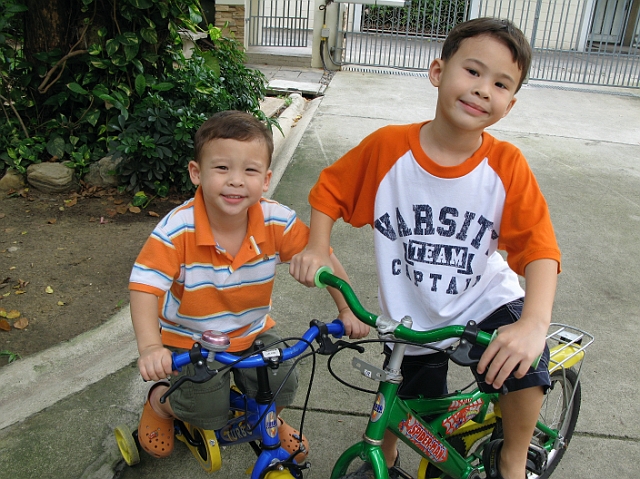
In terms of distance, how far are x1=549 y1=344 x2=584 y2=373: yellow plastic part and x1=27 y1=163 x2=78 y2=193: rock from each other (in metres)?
3.57

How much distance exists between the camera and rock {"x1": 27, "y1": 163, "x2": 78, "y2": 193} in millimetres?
4457

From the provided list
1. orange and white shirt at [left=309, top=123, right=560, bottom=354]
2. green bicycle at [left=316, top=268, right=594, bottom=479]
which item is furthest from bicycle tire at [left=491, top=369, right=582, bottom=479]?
orange and white shirt at [left=309, top=123, right=560, bottom=354]

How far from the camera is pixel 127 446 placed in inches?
91.1

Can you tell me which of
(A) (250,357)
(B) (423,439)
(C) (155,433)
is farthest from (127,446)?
(B) (423,439)

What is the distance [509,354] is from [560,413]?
4.20 feet

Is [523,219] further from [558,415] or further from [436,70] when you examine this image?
[558,415]

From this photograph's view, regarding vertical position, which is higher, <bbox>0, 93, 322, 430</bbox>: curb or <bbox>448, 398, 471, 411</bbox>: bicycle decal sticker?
<bbox>448, 398, 471, 411</bbox>: bicycle decal sticker

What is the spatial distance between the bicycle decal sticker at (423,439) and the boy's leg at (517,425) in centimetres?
20

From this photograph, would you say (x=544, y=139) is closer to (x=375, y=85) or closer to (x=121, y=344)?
(x=375, y=85)

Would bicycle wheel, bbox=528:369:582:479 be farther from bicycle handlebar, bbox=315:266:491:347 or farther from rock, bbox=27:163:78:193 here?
rock, bbox=27:163:78:193

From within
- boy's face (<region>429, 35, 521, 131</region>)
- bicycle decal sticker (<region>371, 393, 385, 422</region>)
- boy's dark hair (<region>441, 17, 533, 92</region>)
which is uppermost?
boy's dark hair (<region>441, 17, 533, 92</region>)

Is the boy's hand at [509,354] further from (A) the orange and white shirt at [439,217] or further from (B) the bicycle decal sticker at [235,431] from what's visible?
(B) the bicycle decal sticker at [235,431]

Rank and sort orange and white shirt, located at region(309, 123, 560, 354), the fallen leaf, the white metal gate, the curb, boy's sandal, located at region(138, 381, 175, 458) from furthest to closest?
the white metal gate, the fallen leaf, the curb, boy's sandal, located at region(138, 381, 175, 458), orange and white shirt, located at region(309, 123, 560, 354)

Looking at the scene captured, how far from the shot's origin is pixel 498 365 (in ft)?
4.85
